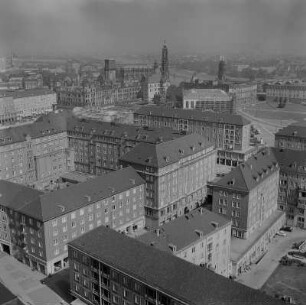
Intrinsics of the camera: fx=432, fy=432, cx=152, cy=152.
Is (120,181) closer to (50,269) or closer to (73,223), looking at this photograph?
(73,223)

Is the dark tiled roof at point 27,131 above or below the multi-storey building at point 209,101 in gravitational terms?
above

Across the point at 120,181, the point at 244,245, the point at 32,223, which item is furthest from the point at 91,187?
the point at 244,245

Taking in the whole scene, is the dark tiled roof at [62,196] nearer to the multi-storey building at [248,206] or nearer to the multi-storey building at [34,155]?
the multi-storey building at [248,206]

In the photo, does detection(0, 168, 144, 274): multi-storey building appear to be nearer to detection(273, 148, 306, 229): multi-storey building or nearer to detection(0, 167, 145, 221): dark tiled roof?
detection(0, 167, 145, 221): dark tiled roof

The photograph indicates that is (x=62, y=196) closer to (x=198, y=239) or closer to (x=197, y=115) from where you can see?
(x=198, y=239)

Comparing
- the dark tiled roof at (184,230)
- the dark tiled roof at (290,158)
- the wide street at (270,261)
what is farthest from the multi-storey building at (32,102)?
the dark tiled roof at (184,230)

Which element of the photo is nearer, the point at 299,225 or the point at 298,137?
the point at 299,225

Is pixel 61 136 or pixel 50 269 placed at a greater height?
pixel 61 136
